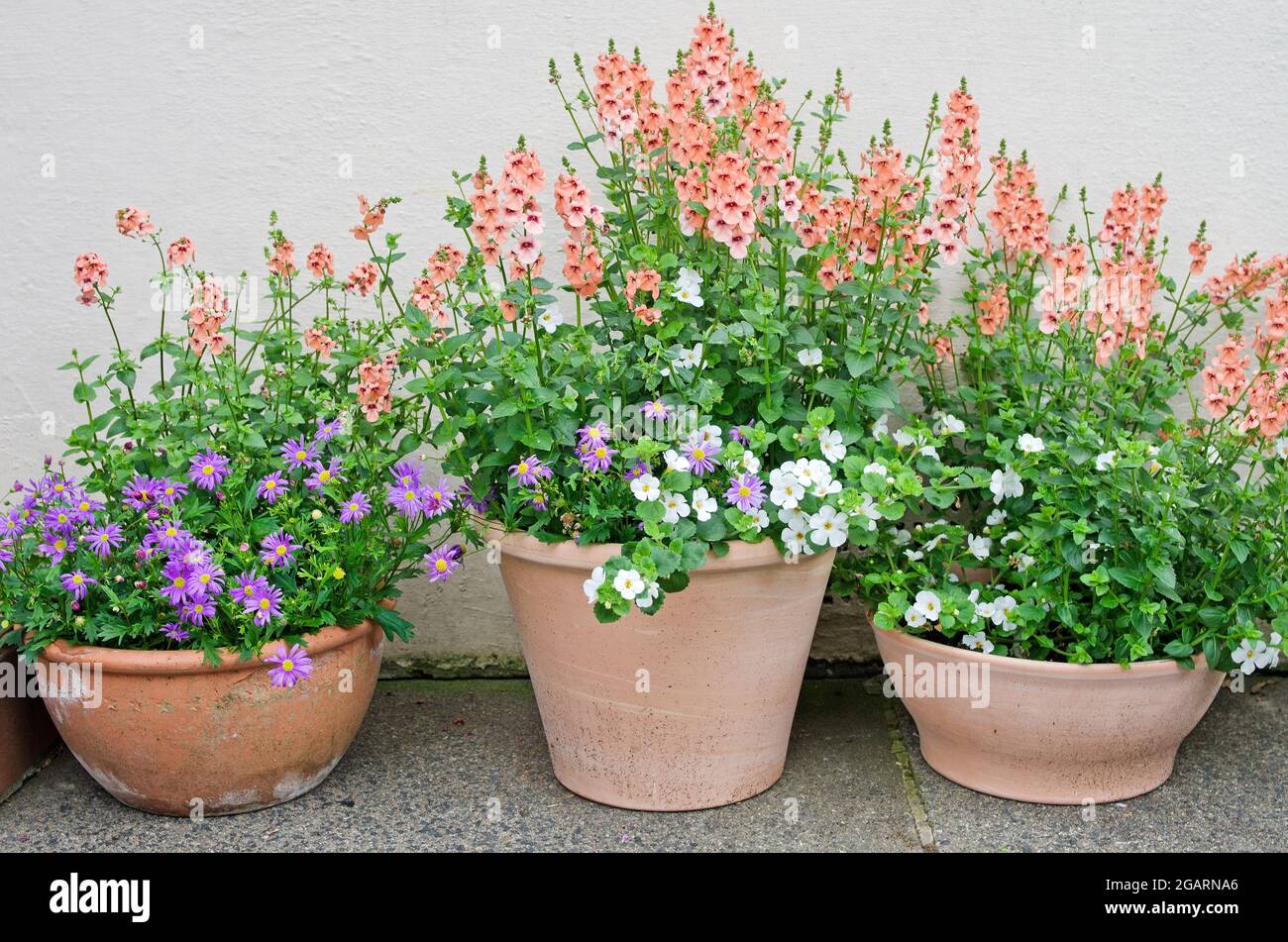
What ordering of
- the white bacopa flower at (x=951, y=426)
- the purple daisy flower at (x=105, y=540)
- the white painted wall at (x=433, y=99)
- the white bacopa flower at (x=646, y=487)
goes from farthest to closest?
the white painted wall at (x=433, y=99)
the white bacopa flower at (x=951, y=426)
the purple daisy flower at (x=105, y=540)
the white bacopa flower at (x=646, y=487)

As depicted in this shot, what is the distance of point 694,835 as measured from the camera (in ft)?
7.98

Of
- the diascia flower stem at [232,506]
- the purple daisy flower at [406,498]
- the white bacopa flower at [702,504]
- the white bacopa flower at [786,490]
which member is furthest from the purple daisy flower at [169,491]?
the white bacopa flower at [786,490]

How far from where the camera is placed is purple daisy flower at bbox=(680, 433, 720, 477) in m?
2.28

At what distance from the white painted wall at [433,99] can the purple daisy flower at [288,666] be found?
3.68ft

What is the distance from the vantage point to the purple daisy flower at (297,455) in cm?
255

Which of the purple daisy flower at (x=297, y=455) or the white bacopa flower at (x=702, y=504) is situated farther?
the purple daisy flower at (x=297, y=455)

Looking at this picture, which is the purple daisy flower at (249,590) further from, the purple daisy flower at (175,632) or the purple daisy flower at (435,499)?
the purple daisy flower at (435,499)

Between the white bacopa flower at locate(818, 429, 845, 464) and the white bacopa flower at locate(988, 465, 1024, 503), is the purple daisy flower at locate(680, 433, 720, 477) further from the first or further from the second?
the white bacopa flower at locate(988, 465, 1024, 503)

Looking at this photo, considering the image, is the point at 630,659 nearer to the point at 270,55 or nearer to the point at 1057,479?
the point at 1057,479

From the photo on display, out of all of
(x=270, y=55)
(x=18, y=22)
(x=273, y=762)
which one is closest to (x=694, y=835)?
(x=273, y=762)

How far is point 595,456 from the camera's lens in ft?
7.55

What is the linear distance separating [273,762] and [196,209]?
4.56ft

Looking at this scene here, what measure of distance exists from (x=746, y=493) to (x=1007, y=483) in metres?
0.59

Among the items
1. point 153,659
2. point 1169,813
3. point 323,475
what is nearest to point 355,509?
point 323,475
